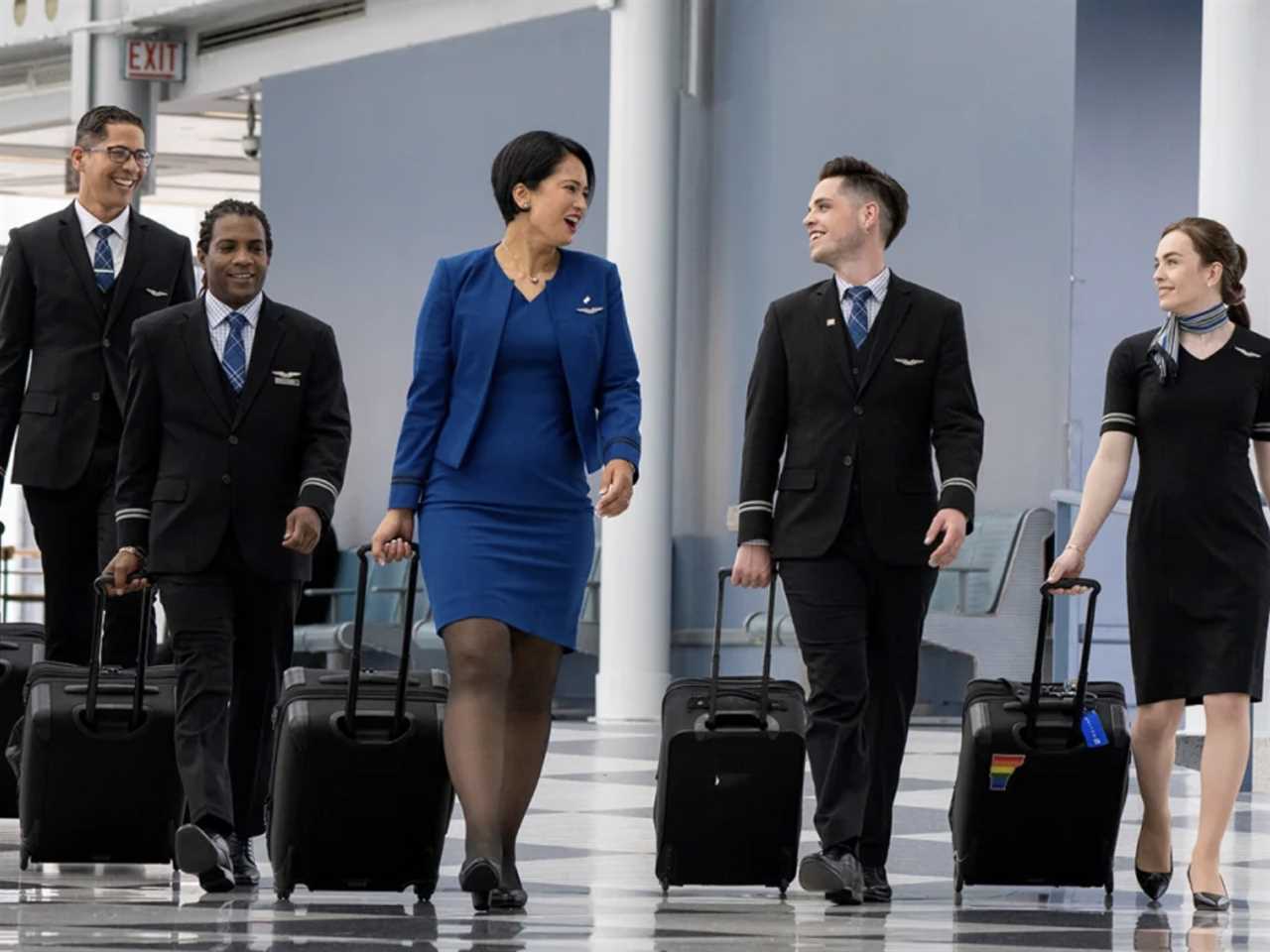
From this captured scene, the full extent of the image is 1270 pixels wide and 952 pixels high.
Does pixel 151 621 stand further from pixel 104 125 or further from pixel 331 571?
pixel 331 571

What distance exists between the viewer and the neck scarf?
565cm

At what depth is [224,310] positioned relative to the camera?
5758 millimetres

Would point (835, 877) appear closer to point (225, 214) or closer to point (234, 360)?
point (234, 360)

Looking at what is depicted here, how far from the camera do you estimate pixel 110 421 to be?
→ 20.9 ft

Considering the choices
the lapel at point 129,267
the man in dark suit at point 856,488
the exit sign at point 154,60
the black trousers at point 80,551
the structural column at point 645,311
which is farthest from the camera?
the exit sign at point 154,60

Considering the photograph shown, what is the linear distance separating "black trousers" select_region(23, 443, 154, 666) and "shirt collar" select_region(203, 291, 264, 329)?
735 mm

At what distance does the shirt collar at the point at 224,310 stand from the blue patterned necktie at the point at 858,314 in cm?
129

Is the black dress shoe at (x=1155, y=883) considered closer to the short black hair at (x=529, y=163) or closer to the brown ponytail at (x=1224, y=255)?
the brown ponytail at (x=1224, y=255)

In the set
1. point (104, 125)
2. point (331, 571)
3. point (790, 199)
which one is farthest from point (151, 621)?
point (331, 571)

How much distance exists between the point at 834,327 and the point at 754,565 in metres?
0.53

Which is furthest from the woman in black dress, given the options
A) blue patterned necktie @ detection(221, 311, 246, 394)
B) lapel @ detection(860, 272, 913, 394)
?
blue patterned necktie @ detection(221, 311, 246, 394)

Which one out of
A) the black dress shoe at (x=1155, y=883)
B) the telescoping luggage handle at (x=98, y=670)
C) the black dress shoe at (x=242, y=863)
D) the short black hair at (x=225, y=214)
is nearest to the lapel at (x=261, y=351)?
the short black hair at (x=225, y=214)

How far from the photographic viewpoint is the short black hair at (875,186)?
18.6 feet

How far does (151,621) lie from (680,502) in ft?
27.3
